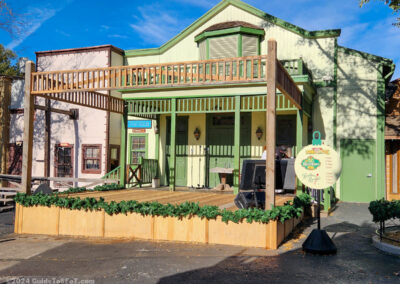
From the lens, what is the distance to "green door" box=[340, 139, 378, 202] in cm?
1250

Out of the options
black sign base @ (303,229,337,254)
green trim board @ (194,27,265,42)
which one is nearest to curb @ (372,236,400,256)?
black sign base @ (303,229,337,254)

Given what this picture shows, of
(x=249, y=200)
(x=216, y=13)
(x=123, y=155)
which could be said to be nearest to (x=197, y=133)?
(x=123, y=155)

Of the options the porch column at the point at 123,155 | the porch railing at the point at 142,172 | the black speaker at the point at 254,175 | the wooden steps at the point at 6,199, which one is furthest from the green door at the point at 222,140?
the wooden steps at the point at 6,199

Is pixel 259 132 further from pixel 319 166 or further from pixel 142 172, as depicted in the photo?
pixel 319 166

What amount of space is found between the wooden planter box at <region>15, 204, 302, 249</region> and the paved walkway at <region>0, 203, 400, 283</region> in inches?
9.5

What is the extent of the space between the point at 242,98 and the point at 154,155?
4946mm

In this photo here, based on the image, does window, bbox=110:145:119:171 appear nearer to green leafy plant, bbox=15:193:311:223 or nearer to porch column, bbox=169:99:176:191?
porch column, bbox=169:99:176:191

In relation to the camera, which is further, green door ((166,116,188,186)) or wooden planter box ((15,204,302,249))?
green door ((166,116,188,186))

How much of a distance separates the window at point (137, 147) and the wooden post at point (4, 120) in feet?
23.7

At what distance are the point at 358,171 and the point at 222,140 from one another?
5070 millimetres

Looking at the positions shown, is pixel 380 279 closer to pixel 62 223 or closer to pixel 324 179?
pixel 324 179

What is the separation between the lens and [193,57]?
569 inches

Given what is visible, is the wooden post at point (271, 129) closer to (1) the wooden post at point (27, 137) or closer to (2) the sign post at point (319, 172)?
(2) the sign post at point (319, 172)

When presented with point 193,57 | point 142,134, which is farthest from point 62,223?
point 193,57
